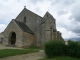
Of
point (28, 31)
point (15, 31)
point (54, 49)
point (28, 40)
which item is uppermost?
point (28, 31)

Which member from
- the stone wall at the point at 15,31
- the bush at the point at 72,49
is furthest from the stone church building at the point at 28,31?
the bush at the point at 72,49

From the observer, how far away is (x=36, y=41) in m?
30.7

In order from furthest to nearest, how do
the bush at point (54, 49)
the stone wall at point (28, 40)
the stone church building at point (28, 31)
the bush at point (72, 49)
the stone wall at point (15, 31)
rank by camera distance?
the stone church building at point (28, 31) < the stone wall at point (28, 40) < the stone wall at point (15, 31) < the bush at point (54, 49) < the bush at point (72, 49)

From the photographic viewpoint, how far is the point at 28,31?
29156 millimetres

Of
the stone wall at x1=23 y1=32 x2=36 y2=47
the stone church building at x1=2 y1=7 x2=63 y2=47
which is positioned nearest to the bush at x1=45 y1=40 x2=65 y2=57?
the stone church building at x1=2 y1=7 x2=63 y2=47

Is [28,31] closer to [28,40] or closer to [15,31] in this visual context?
[28,40]

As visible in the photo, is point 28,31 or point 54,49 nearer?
point 54,49

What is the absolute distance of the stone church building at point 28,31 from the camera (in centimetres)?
2712

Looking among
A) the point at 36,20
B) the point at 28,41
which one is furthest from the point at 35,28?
the point at 28,41

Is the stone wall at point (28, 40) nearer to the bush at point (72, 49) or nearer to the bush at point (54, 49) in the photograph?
the bush at point (54, 49)

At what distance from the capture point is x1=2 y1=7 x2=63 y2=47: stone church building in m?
27.1

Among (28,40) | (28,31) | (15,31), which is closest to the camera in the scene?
(15,31)

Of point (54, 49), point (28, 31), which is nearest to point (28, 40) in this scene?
point (28, 31)

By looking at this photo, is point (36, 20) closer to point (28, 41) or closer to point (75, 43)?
point (28, 41)
